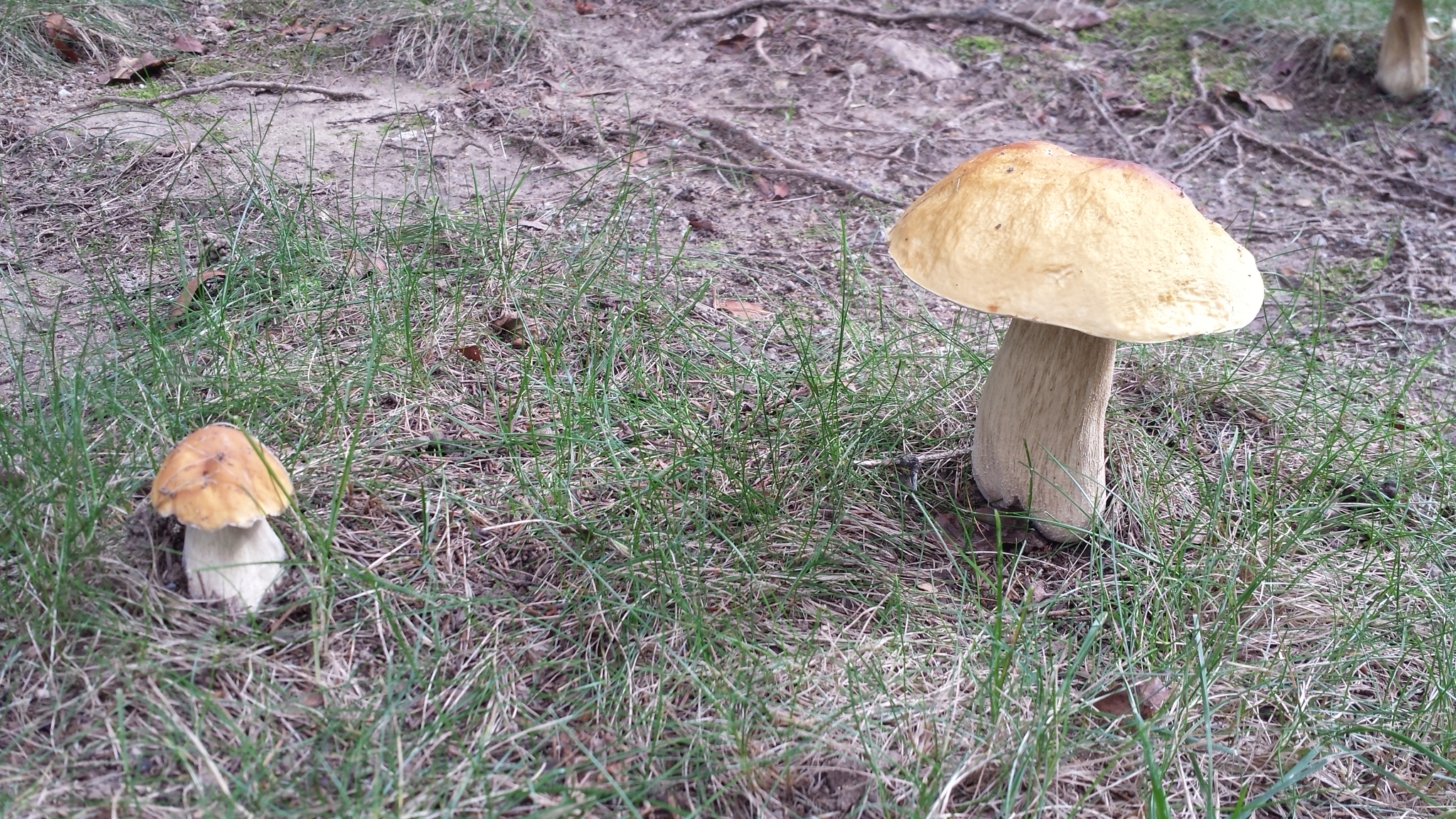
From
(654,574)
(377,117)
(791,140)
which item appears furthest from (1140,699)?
(377,117)

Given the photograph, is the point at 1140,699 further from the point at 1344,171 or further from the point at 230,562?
the point at 1344,171

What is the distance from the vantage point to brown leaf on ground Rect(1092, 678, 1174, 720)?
1.75 meters

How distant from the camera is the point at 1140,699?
1.78m

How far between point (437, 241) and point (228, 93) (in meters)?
1.66

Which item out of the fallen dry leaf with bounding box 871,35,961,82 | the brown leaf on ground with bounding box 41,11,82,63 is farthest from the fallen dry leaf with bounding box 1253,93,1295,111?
the brown leaf on ground with bounding box 41,11,82,63

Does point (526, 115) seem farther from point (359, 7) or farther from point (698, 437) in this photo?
point (698, 437)

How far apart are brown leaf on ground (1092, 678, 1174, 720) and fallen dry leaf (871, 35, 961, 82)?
3596 mm

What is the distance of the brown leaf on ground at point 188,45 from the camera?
3994 millimetres

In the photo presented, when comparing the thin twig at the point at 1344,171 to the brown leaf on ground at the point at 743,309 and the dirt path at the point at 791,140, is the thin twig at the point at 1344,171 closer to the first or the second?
the dirt path at the point at 791,140

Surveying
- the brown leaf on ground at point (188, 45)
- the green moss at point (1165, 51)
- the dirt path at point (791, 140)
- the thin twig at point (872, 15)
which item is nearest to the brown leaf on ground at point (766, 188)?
the dirt path at point (791, 140)

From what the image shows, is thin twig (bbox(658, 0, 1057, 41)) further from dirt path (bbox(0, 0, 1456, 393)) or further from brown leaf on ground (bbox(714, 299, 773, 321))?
brown leaf on ground (bbox(714, 299, 773, 321))

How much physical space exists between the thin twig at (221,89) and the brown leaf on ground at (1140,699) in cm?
331

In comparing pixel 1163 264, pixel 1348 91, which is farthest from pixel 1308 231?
pixel 1163 264

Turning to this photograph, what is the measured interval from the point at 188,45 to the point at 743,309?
2933 millimetres
